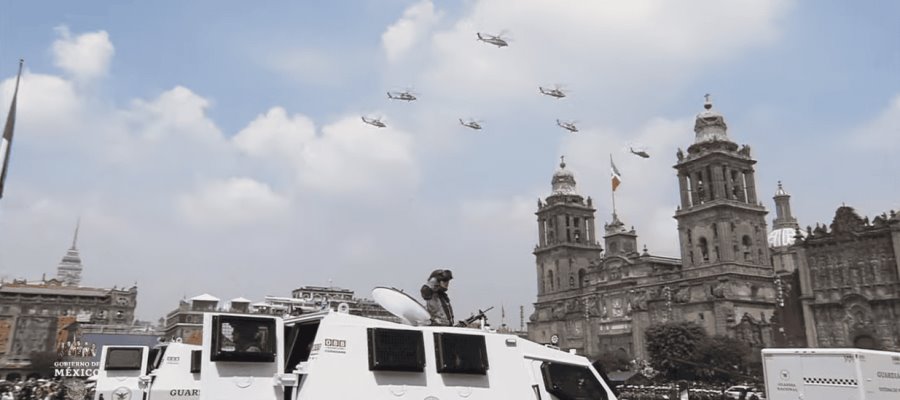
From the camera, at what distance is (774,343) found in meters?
66.0

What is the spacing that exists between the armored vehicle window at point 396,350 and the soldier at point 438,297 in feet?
3.91

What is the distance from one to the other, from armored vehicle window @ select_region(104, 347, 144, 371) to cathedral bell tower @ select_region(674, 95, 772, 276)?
66.8 metres

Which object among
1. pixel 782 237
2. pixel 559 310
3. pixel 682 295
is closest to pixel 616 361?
pixel 682 295

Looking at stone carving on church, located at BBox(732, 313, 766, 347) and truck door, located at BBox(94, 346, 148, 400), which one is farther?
stone carving on church, located at BBox(732, 313, 766, 347)

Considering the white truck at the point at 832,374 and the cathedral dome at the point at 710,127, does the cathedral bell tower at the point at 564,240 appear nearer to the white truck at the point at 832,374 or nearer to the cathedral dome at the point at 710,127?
the cathedral dome at the point at 710,127

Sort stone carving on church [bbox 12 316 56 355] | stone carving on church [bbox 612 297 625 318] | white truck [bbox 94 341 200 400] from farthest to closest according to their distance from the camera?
stone carving on church [bbox 12 316 56 355], stone carving on church [bbox 612 297 625 318], white truck [bbox 94 341 200 400]

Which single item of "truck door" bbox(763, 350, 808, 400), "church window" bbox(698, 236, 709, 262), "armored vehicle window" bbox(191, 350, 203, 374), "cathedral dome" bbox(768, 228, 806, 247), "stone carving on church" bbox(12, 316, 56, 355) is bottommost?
"truck door" bbox(763, 350, 808, 400)

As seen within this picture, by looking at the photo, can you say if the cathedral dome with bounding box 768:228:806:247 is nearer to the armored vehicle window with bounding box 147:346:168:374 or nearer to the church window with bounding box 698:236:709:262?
the church window with bounding box 698:236:709:262

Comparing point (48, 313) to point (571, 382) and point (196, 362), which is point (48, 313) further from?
point (571, 382)

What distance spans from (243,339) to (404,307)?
2.44 m

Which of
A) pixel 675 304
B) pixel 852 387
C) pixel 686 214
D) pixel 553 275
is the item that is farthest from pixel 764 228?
pixel 852 387

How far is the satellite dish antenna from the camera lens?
9.59 m

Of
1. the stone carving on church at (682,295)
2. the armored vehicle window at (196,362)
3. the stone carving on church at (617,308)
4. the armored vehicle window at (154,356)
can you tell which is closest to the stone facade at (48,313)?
the stone carving on church at (617,308)

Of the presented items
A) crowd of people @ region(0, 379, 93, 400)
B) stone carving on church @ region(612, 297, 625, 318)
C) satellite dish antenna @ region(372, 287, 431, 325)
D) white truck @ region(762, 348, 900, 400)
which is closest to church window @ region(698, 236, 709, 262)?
stone carving on church @ region(612, 297, 625, 318)
